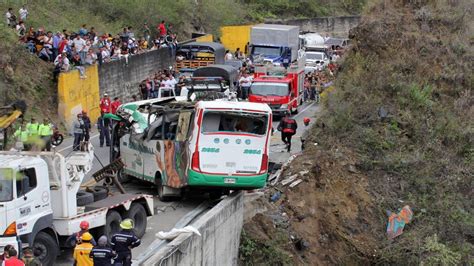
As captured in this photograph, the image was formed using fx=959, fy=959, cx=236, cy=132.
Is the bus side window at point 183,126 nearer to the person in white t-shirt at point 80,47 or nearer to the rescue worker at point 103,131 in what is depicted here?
the rescue worker at point 103,131

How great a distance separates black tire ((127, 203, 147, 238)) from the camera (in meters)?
20.2

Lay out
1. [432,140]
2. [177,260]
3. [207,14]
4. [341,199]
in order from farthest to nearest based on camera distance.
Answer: [207,14]
[432,140]
[341,199]
[177,260]

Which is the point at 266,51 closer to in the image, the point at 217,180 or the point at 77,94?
the point at 77,94

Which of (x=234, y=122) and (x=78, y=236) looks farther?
(x=234, y=122)

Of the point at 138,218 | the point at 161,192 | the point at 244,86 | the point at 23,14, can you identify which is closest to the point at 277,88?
Answer: the point at 244,86

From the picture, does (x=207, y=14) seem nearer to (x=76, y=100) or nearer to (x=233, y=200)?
(x=76, y=100)

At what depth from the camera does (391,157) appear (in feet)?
95.7

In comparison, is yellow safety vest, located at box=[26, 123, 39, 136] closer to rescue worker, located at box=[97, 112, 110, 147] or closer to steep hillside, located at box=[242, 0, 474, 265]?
steep hillside, located at box=[242, 0, 474, 265]

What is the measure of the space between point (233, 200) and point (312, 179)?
5.16 metres

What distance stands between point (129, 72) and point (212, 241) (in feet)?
70.6

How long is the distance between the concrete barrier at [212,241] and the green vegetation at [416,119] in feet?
16.2

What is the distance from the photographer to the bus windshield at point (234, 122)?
72.7 ft

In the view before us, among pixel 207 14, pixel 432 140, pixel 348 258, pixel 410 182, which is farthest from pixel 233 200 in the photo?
pixel 207 14

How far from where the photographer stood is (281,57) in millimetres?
51438
